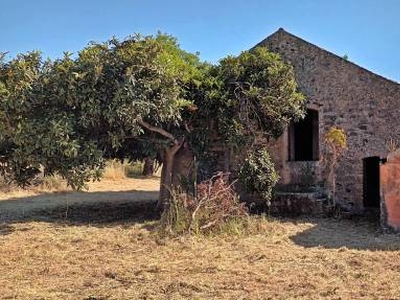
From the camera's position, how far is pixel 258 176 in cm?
1321

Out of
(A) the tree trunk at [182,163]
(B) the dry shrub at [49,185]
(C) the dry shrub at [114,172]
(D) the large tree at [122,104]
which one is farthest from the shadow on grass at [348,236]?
(C) the dry shrub at [114,172]

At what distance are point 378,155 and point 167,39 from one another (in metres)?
6.47

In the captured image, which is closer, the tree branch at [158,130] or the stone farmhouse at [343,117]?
the tree branch at [158,130]

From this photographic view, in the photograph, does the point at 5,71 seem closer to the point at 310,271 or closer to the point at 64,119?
the point at 64,119

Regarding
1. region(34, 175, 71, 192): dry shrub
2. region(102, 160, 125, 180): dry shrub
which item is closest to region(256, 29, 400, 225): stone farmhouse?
region(34, 175, 71, 192): dry shrub

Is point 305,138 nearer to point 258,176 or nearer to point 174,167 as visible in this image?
point 258,176

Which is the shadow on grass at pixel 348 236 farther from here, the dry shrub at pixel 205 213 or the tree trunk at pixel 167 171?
the tree trunk at pixel 167 171

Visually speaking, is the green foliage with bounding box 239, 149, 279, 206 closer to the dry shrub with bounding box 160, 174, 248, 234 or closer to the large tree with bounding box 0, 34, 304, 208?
the large tree with bounding box 0, 34, 304, 208

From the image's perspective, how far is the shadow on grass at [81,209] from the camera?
13.3 metres

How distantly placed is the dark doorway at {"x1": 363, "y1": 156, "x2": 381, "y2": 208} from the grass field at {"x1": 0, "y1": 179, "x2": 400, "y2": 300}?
1.95 m

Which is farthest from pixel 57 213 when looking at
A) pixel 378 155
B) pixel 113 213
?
pixel 378 155

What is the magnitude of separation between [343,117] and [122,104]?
6505 mm

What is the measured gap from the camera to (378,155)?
13875 millimetres

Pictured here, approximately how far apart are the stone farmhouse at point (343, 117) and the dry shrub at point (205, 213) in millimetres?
4228
